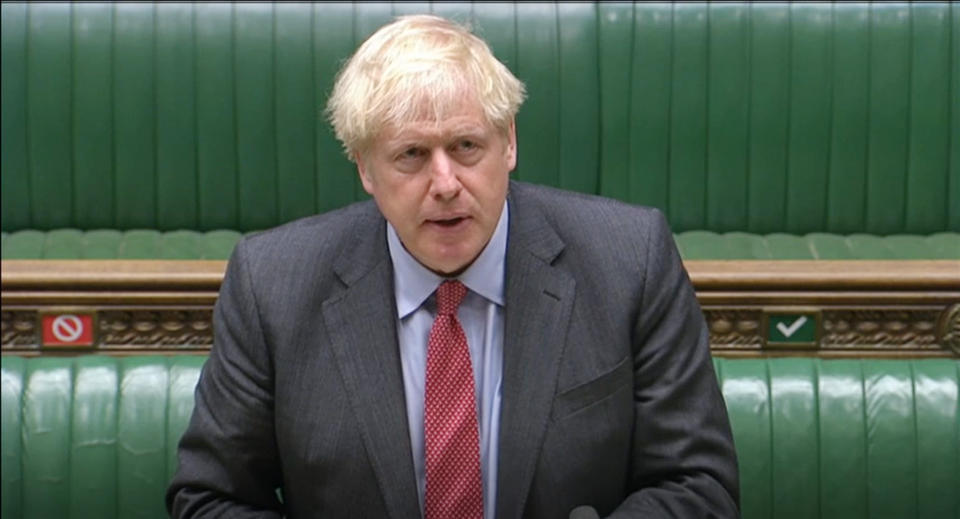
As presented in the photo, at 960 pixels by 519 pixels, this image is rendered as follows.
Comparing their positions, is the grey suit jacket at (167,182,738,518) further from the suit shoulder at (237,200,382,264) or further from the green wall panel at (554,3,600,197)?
the green wall panel at (554,3,600,197)

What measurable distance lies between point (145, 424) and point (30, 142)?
4.08 ft

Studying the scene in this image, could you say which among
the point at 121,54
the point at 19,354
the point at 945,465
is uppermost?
the point at 121,54

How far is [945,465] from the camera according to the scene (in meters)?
2.45

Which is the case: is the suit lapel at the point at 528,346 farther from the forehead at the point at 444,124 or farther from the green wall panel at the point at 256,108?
the green wall panel at the point at 256,108

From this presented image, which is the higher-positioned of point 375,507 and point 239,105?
point 239,105

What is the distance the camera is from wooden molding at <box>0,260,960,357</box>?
2596mm

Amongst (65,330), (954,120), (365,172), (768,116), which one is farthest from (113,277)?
(954,120)

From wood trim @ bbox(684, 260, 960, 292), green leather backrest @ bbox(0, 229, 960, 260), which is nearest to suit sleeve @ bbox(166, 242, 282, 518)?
wood trim @ bbox(684, 260, 960, 292)

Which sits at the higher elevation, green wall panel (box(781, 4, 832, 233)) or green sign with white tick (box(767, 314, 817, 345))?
green wall panel (box(781, 4, 832, 233))

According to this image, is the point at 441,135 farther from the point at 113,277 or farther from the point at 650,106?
the point at 650,106

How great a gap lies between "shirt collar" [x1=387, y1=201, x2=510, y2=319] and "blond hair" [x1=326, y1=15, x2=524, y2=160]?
0.51ft

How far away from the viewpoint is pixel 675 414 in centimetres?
164

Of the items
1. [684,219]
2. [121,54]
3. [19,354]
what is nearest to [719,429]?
[19,354]

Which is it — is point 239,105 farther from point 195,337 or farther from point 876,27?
point 876,27
